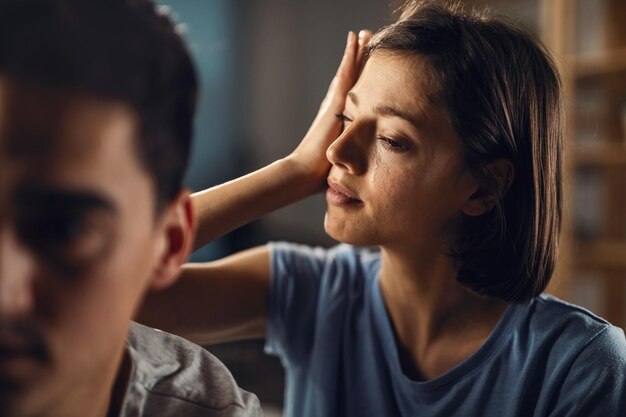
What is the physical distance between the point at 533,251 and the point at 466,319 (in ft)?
0.40

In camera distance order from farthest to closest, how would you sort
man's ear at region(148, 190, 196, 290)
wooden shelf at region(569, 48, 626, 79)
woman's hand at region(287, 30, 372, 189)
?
A: 1. wooden shelf at region(569, 48, 626, 79)
2. woman's hand at region(287, 30, 372, 189)
3. man's ear at region(148, 190, 196, 290)

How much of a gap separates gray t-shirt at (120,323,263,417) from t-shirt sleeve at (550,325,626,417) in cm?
37

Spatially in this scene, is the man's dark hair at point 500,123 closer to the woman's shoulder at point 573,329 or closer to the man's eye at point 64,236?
the woman's shoulder at point 573,329

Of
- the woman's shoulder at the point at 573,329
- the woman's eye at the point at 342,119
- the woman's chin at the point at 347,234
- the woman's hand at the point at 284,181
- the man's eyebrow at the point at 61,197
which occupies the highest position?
the man's eyebrow at the point at 61,197

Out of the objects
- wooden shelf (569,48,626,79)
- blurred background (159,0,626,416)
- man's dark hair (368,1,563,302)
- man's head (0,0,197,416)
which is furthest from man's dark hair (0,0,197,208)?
wooden shelf (569,48,626,79)

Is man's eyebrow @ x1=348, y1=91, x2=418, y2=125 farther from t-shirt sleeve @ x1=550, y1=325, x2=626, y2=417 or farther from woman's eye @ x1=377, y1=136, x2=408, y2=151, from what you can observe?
t-shirt sleeve @ x1=550, y1=325, x2=626, y2=417

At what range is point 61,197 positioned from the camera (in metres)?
0.38

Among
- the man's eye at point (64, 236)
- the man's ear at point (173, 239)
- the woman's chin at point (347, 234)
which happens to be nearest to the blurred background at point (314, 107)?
the woman's chin at point (347, 234)

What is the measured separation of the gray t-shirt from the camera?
0.57 metres

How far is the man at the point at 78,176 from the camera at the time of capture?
0.38 meters

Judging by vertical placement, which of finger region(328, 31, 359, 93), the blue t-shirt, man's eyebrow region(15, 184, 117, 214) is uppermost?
finger region(328, 31, 359, 93)

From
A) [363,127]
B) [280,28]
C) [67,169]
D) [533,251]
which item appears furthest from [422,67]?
[280,28]

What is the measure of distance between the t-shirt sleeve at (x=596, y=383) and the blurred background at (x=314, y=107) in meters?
1.33

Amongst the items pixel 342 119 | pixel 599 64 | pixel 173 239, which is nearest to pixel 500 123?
pixel 342 119
